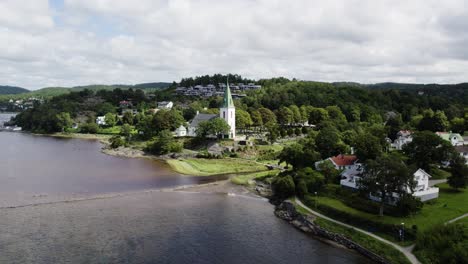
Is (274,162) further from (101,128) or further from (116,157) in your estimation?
(101,128)

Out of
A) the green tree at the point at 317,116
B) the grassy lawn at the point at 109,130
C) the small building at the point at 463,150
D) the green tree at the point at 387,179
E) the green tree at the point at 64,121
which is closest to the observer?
the green tree at the point at 387,179

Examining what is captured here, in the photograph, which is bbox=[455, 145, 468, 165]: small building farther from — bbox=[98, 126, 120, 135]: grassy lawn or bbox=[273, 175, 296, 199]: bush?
bbox=[98, 126, 120, 135]: grassy lawn

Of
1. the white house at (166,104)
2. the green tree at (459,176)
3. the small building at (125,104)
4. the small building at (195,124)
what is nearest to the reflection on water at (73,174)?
the small building at (195,124)

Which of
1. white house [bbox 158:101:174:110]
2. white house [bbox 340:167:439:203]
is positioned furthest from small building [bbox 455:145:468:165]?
white house [bbox 158:101:174:110]

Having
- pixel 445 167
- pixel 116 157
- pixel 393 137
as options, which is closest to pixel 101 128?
pixel 116 157

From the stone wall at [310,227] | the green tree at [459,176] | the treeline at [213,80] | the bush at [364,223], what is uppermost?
the treeline at [213,80]

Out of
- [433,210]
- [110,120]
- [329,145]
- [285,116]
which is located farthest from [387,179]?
[110,120]

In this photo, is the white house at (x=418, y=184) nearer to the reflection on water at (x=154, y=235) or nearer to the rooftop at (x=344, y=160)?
the rooftop at (x=344, y=160)
